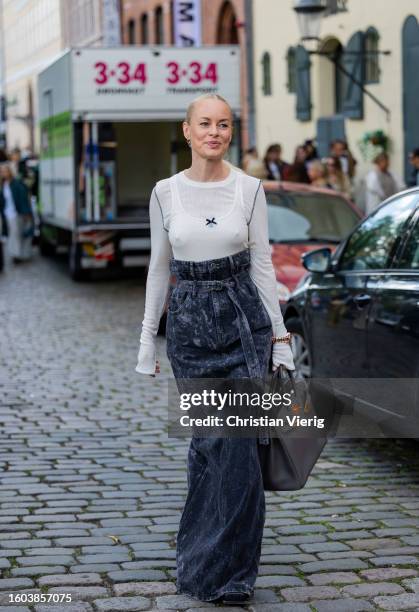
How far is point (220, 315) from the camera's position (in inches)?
191

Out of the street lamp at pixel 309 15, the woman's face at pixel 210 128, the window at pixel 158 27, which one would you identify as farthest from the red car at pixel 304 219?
the window at pixel 158 27

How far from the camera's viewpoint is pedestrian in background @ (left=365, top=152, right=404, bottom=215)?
16.9 m

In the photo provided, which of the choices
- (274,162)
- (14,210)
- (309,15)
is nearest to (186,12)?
(14,210)

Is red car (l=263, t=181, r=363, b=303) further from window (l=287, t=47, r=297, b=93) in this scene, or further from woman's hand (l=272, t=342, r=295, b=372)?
window (l=287, t=47, r=297, b=93)

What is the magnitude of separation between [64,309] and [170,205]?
1122 cm

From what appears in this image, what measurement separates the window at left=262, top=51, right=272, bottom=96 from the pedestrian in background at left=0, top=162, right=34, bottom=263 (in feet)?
20.9

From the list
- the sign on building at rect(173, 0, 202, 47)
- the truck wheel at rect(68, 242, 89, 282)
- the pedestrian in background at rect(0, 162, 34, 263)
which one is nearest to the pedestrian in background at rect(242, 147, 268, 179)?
the truck wheel at rect(68, 242, 89, 282)

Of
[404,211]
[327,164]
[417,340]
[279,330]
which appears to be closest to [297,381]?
[279,330]

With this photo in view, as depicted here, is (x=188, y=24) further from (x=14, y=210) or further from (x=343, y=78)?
(x=14, y=210)

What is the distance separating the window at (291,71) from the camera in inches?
1032

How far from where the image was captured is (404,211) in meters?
7.38

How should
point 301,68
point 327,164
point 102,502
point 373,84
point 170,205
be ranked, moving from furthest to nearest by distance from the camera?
point 301,68 → point 373,84 → point 327,164 → point 102,502 → point 170,205

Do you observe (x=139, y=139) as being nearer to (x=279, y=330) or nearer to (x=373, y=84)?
(x=373, y=84)

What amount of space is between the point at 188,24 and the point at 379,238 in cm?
2455
